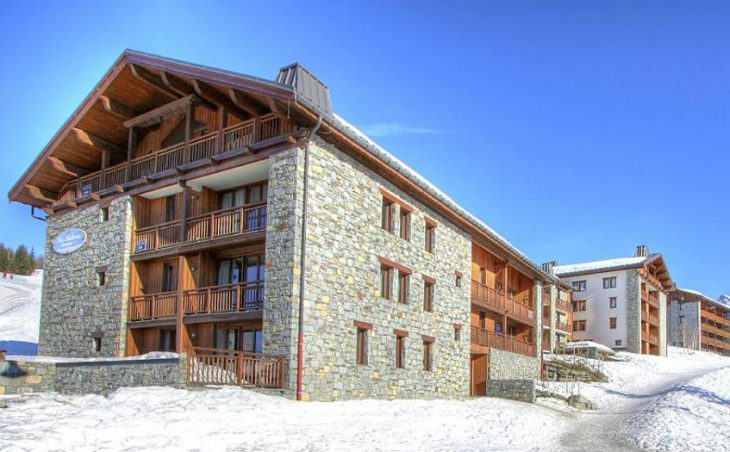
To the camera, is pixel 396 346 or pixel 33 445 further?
pixel 396 346

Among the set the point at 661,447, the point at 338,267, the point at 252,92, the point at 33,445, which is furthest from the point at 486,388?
the point at 33,445

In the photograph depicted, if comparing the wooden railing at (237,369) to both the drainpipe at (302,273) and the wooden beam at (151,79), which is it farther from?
the wooden beam at (151,79)

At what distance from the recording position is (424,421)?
59.1ft

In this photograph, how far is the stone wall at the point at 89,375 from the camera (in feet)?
57.2

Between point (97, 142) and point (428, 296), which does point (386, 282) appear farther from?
Result: point (97, 142)

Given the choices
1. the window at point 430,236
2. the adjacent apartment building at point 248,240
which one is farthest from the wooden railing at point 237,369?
the window at point 430,236

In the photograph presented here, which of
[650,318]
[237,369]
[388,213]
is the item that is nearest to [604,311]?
[650,318]

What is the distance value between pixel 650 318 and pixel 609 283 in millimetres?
5356

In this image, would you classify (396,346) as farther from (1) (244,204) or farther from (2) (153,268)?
(2) (153,268)

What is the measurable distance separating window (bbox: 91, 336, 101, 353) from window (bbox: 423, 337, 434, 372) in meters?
12.0

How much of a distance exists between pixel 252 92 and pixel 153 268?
8.79 metres

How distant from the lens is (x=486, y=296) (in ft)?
115

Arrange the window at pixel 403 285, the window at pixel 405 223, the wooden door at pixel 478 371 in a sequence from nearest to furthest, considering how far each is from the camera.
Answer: the window at pixel 403 285 < the window at pixel 405 223 < the wooden door at pixel 478 371

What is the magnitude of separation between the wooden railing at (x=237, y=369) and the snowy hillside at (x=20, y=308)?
76.2 feet
